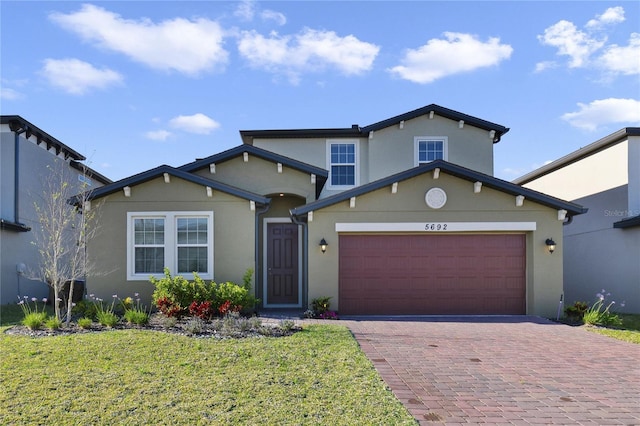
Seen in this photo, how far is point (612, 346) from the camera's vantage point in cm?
829

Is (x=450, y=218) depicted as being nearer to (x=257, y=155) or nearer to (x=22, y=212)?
(x=257, y=155)

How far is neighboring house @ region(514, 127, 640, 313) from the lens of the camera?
43.6 ft

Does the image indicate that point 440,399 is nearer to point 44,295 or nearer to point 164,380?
point 164,380

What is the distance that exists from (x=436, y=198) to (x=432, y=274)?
6.80 feet

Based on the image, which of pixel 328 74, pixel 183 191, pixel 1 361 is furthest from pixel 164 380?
pixel 328 74

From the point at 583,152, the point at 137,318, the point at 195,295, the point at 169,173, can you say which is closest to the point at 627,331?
the point at 583,152

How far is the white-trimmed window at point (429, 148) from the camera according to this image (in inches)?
622

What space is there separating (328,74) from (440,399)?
11964 millimetres

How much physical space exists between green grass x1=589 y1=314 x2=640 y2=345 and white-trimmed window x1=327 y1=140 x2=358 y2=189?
27.9 ft

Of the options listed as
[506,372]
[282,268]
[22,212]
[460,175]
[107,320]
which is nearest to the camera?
[506,372]

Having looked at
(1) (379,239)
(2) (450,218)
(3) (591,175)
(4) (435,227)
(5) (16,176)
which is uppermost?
(3) (591,175)

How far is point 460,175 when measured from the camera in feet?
37.5

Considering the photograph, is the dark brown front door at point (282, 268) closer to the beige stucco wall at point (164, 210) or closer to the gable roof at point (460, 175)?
the beige stucco wall at point (164, 210)

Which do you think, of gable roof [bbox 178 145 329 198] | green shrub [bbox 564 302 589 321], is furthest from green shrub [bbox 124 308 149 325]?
green shrub [bbox 564 302 589 321]
